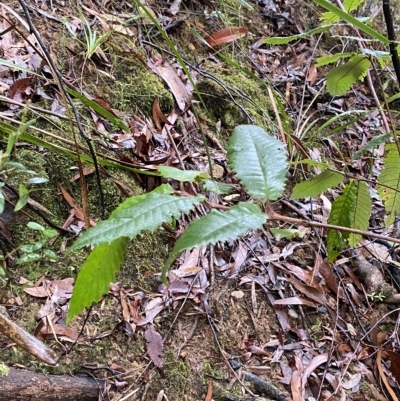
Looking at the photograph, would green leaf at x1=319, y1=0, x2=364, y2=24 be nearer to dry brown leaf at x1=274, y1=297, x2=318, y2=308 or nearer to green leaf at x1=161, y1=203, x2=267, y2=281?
green leaf at x1=161, y1=203, x2=267, y2=281

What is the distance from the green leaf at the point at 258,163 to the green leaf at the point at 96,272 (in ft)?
0.68

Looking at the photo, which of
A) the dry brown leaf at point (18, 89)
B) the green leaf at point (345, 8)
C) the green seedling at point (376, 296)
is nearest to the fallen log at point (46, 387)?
the dry brown leaf at point (18, 89)

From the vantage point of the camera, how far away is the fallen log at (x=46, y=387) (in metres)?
0.98

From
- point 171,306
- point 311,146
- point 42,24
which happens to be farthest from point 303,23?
point 171,306

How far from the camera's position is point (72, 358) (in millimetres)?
1168

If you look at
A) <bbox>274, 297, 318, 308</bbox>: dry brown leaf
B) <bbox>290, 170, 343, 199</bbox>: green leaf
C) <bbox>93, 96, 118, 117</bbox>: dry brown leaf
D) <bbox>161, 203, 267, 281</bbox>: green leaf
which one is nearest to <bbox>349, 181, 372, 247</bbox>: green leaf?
<bbox>290, 170, 343, 199</bbox>: green leaf

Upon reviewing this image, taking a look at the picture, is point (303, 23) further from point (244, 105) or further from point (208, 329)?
point (208, 329)

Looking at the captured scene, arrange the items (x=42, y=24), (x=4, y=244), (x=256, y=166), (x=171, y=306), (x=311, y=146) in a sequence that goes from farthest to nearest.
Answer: (x=311, y=146) → (x=42, y=24) → (x=171, y=306) → (x=4, y=244) → (x=256, y=166)

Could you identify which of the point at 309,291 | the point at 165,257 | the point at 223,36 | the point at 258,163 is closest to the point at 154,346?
the point at 165,257

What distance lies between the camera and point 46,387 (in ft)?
3.44

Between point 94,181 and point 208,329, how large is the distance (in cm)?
66

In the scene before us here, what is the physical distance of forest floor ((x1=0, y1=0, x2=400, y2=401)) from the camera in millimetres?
1247

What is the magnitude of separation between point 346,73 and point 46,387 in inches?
40.8

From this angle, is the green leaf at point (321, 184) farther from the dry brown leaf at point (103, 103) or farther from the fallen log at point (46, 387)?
the dry brown leaf at point (103, 103)
